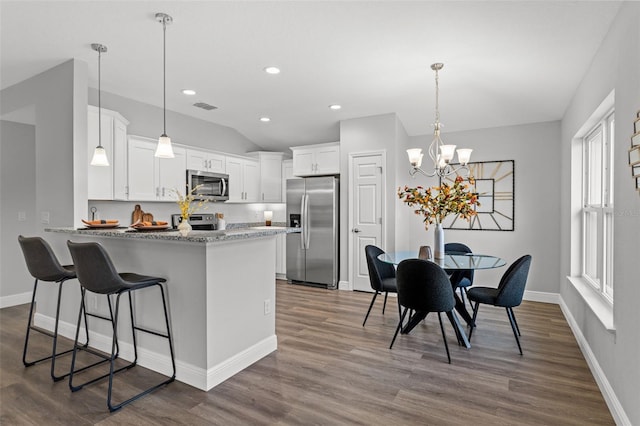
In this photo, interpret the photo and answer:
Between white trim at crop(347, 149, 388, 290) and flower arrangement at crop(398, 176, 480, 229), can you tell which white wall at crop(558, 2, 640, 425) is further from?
white trim at crop(347, 149, 388, 290)

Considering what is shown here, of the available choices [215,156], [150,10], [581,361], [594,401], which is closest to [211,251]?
[150,10]

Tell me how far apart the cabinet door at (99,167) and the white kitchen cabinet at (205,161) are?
1238 millimetres

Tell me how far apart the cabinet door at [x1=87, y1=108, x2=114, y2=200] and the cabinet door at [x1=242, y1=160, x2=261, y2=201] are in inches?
94.0

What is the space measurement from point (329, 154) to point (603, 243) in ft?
12.4

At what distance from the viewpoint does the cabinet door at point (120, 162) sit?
425cm

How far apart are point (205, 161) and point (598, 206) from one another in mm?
4914

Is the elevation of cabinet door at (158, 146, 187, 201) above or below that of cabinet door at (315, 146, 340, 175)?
below

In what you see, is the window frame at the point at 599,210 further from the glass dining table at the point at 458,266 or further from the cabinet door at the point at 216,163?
the cabinet door at the point at 216,163

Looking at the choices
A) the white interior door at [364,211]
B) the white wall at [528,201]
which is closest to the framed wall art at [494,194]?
the white wall at [528,201]

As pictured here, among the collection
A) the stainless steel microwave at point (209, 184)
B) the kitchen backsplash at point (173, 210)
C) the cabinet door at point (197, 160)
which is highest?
the cabinet door at point (197, 160)

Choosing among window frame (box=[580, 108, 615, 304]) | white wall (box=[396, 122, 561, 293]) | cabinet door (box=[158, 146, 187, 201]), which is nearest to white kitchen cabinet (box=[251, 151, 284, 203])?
cabinet door (box=[158, 146, 187, 201])

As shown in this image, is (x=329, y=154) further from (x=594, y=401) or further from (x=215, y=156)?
(x=594, y=401)

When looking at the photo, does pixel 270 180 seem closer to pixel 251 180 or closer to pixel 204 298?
pixel 251 180

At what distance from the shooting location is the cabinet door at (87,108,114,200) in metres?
3.95
